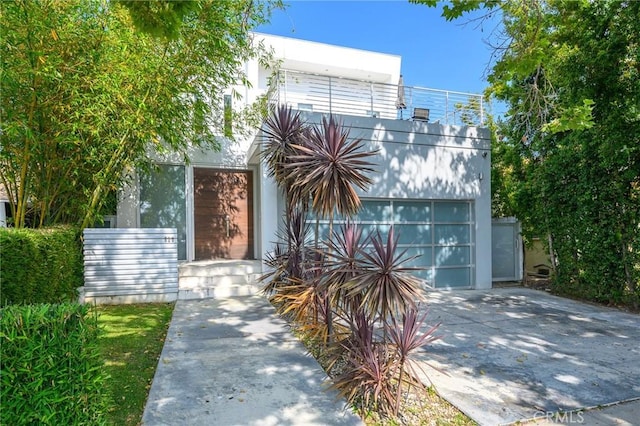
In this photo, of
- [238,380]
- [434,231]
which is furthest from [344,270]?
[434,231]

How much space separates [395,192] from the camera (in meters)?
8.95

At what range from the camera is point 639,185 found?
7469mm

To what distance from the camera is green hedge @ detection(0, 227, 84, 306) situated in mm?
4797

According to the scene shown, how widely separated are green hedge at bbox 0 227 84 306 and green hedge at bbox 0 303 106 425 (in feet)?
7.91

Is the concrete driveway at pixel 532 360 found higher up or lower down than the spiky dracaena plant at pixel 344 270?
lower down

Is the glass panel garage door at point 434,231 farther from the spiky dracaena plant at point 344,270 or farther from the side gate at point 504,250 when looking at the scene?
the spiky dracaena plant at point 344,270

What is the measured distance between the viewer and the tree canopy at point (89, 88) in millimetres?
4727

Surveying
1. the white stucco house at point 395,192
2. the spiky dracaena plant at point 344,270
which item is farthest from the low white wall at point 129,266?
the spiky dracaena plant at point 344,270

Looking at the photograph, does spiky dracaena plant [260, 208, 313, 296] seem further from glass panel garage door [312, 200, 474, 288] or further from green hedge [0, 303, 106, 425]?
green hedge [0, 303, 106, 425]

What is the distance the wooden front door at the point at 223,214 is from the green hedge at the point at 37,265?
335 centimetres

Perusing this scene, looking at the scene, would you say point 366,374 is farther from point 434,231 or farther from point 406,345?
point 434,231

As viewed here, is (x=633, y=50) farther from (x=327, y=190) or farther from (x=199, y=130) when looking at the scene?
(x=199, y=130)

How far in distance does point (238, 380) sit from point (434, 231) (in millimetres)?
6893

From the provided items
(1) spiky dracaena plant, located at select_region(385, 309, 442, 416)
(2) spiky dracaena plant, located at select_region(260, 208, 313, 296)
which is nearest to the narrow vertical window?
(2) spiky dracaena plant, located at select_region(260, 208, 313, 296)
